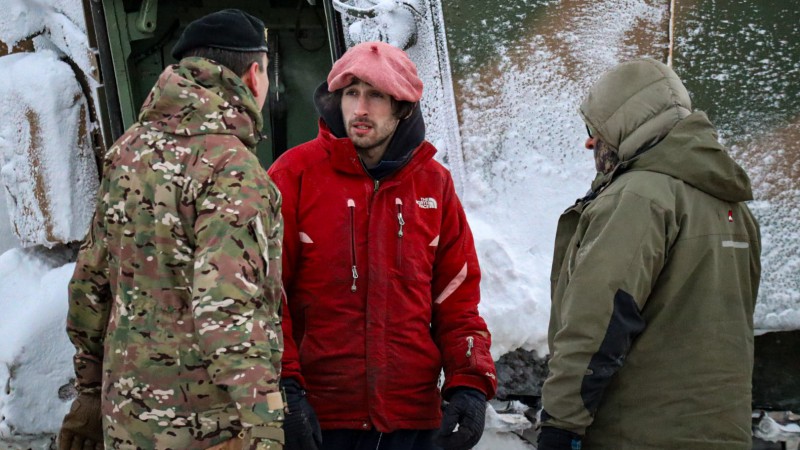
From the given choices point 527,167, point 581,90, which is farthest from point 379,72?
point 581,90

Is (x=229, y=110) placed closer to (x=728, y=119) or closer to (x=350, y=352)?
(x=350, y=352)

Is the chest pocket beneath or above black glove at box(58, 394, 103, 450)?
above

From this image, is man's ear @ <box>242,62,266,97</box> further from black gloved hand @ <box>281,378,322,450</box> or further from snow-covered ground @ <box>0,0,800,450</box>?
snow-covered ground @ <box>0,0,800,450</box>

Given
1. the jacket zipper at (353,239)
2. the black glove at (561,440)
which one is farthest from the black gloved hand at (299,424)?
the black glove at (561,440)

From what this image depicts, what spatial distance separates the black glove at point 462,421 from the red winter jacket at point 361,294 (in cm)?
5

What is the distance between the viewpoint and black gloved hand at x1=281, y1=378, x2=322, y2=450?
7.55 feet

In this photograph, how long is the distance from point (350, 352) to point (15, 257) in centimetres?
201

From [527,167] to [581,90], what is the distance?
1.13 ft

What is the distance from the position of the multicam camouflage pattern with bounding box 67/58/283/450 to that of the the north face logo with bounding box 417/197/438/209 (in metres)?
0.61

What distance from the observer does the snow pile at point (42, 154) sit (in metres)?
3.87

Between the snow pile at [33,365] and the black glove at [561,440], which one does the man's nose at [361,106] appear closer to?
the black glove at [561,440]

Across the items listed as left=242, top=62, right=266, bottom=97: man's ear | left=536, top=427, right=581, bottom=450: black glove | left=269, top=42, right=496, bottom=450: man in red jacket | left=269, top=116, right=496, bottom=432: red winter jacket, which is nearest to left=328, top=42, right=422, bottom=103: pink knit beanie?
left=269, top=42, right=496, bottom=450: man in red jacket

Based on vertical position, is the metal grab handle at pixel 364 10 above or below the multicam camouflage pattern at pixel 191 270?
above

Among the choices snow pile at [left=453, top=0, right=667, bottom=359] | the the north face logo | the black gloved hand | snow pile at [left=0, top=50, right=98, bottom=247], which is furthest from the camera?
snow pile at [left=0, top=50, right=98, bottom=247]
